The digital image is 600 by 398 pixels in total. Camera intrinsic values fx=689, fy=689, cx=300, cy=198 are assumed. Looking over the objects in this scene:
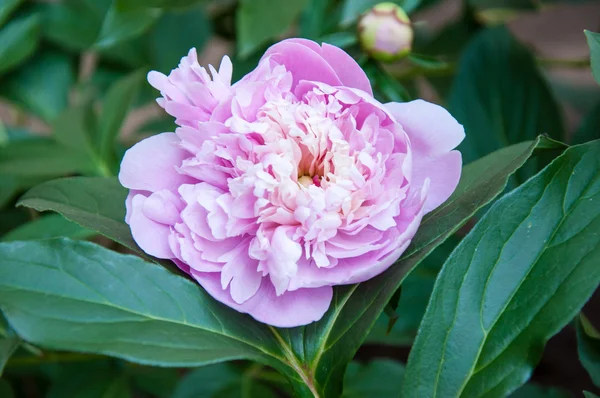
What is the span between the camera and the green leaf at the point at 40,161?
652 millimetres

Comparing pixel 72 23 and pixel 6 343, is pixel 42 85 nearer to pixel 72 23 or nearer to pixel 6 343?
pixel 72 23

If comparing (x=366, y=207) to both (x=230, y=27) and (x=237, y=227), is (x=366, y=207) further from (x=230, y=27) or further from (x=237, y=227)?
(x=230, y=27)

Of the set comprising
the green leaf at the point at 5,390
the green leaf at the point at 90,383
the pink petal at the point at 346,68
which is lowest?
the green leaf at the point at 90,383

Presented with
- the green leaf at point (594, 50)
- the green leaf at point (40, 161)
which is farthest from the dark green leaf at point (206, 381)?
the green leaf at point (594, 50)

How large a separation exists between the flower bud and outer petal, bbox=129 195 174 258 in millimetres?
238

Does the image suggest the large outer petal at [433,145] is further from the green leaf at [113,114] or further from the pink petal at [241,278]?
the green leaf at [113,114]

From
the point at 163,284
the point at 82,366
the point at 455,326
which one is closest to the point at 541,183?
the point at 455,326

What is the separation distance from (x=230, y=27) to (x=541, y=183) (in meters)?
0.67

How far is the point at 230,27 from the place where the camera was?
3.11 ft

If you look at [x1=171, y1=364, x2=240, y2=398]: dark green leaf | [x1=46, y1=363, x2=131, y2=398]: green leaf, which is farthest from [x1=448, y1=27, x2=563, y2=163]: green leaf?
[x1=46, y1=363, x2=131, y2=398]: green leaf

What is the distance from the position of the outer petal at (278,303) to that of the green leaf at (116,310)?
13 millimetres

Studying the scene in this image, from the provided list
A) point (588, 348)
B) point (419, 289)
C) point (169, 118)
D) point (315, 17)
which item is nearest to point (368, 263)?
point (588, 348)

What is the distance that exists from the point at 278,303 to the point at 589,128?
384mm

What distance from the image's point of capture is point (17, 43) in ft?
2.50
